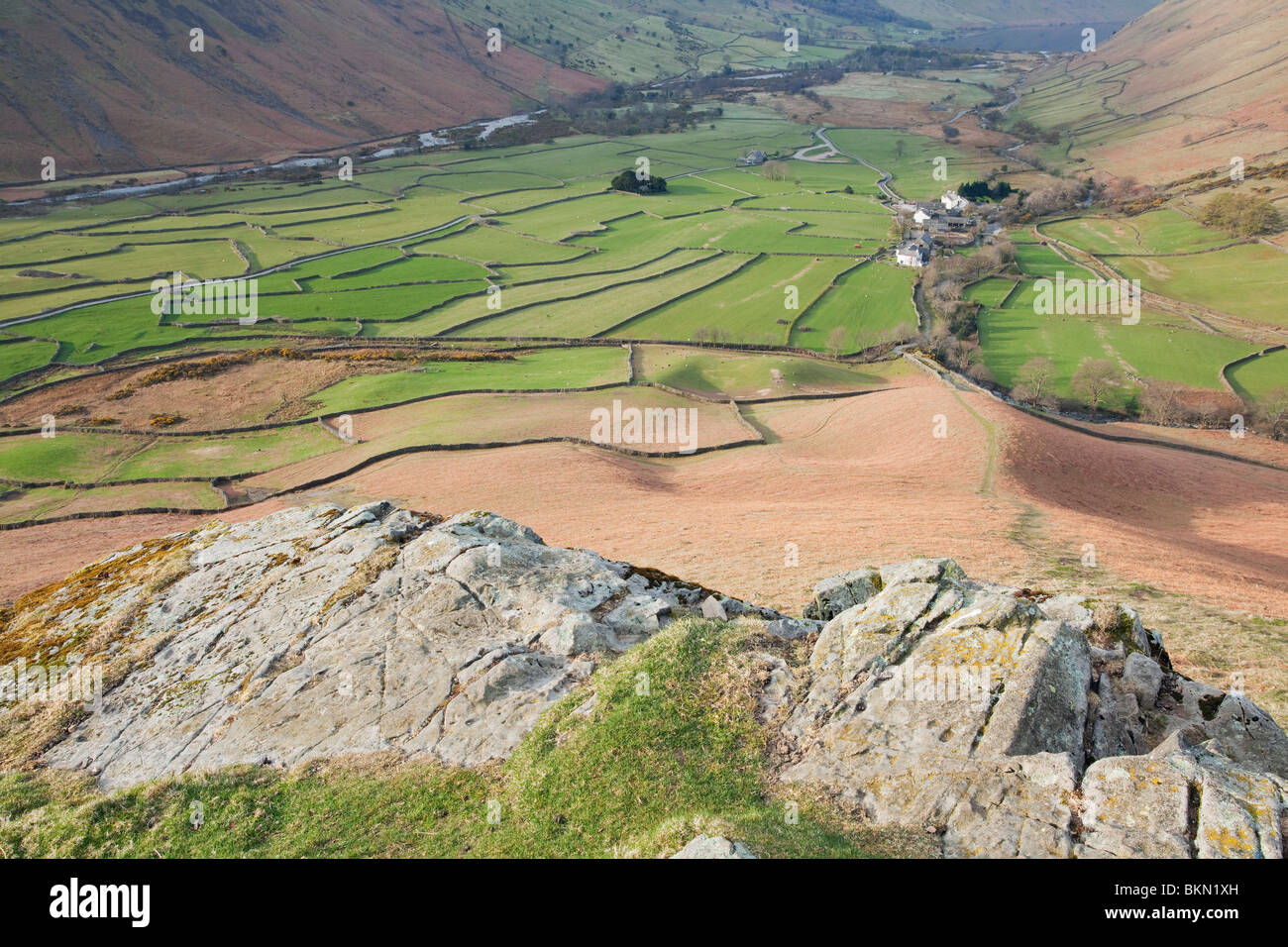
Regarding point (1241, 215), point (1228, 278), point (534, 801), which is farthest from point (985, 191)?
point (534, 801)

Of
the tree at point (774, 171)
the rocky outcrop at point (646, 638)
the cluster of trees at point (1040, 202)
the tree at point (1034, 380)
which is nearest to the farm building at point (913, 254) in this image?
the tree at point (1034, 380)

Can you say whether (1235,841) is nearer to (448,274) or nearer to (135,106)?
(448,274)

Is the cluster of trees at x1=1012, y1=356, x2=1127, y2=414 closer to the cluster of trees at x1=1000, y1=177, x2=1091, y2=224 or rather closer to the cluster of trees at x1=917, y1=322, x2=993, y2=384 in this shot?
the cluster of trees at x1=917, y1=322, x2=993, y2=384

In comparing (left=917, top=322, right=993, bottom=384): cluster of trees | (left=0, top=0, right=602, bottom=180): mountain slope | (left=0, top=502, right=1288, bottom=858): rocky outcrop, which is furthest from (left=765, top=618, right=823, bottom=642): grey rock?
(left=0, top=0, right=602, bottom=180): mountain slope

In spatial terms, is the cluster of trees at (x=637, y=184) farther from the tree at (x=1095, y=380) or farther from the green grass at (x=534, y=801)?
the green grass at (x=534, y=801)

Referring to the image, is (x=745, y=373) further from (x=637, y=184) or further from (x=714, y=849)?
(x=637, y=184)

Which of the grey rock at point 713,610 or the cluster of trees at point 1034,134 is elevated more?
the cluster of trees at point 1034,134
